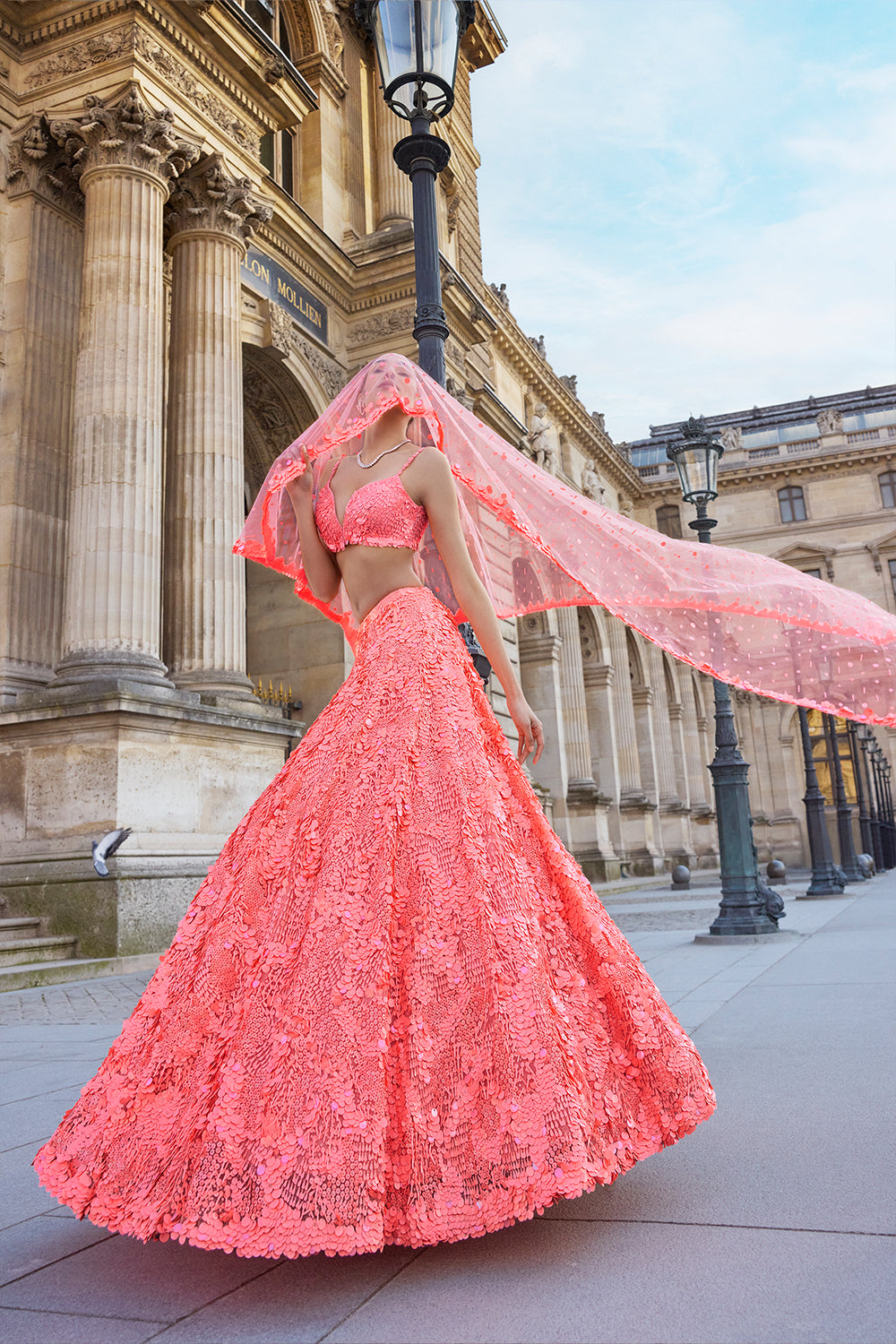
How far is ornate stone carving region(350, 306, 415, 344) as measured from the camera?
16.2 metres

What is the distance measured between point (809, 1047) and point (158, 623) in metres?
7.38

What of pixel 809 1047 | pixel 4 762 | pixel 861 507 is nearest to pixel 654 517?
pixel 861 507

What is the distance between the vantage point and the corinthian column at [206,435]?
10.7m

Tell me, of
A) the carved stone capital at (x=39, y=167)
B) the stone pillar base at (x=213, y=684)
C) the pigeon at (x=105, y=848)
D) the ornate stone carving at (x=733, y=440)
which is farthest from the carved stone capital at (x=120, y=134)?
the ornate stone carving at (x=733, y=440)

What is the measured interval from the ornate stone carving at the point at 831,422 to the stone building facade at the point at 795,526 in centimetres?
61

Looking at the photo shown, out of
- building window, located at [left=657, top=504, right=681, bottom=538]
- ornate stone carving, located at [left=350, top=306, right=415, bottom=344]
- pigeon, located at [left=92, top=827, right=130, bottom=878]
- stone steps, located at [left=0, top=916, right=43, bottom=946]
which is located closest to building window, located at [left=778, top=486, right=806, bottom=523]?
building window, located at [left=657, top=504, right=681, bottom=538]

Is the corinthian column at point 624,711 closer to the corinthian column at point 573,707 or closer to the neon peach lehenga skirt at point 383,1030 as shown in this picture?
the corinthian column at point 573,707

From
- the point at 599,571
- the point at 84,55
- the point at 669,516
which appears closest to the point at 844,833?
the point at 84,55

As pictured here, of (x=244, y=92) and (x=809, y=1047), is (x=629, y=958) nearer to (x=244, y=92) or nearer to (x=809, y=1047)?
(x=809, y=1047)

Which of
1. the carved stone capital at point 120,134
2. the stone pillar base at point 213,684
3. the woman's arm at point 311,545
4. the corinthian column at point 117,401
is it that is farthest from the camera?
the stone pillar base at point 213,684

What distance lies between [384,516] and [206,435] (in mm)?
8867

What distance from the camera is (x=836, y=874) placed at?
51.7 feet

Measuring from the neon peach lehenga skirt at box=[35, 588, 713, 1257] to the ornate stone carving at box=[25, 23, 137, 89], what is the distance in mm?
10274

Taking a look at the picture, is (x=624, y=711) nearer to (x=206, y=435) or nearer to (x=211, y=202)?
(x=206, y=435)
